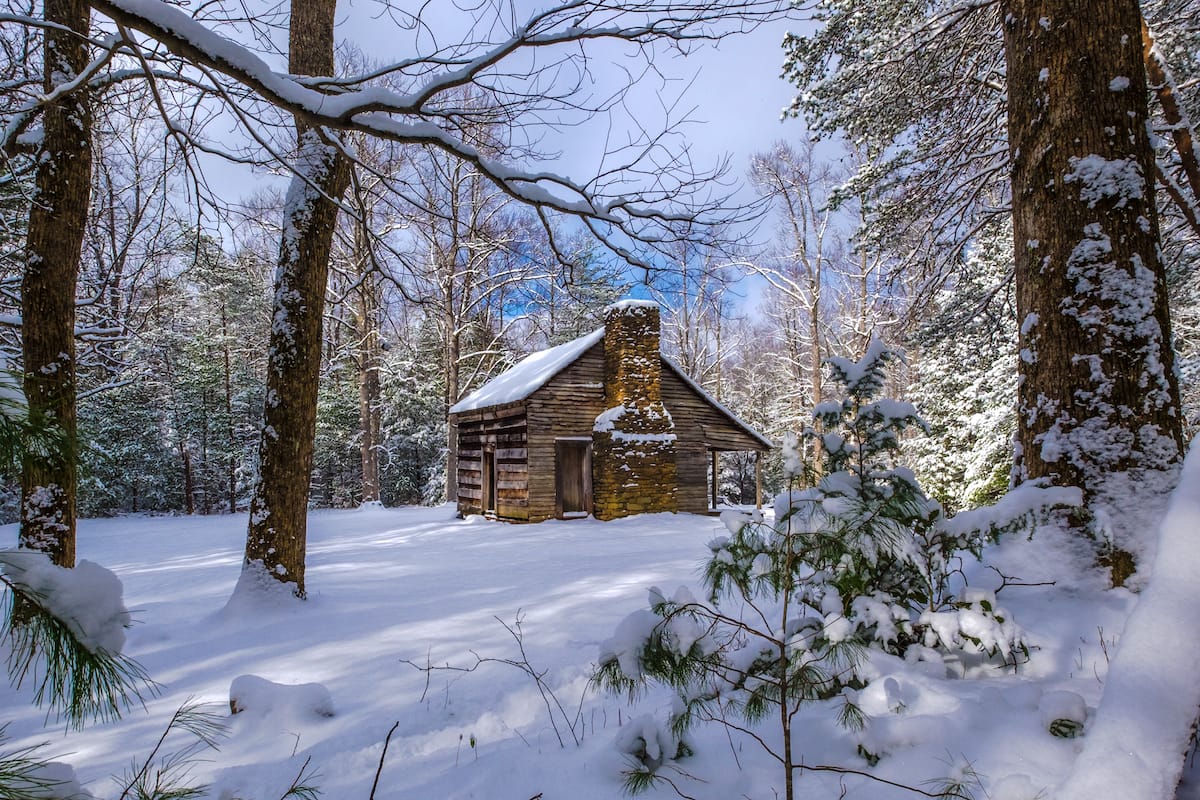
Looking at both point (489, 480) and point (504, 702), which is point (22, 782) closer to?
point (504, 702)

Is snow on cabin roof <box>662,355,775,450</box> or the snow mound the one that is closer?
the snow mound

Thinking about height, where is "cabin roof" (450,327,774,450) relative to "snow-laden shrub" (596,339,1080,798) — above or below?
above

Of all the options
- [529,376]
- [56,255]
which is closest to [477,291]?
[529,376]

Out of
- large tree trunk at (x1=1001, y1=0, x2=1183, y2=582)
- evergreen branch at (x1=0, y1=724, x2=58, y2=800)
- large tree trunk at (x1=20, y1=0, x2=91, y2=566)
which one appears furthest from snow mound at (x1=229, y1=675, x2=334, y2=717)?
large tree trunk at (x1=1001, y1=0, x2=1183, y2=582)

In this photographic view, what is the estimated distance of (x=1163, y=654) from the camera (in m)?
1.25

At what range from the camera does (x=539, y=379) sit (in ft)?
46.2

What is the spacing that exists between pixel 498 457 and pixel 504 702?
1240 cm

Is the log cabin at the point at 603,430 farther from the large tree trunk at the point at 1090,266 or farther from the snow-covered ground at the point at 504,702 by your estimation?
the large tree trunk at the point at 1090,266

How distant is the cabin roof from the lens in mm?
14227

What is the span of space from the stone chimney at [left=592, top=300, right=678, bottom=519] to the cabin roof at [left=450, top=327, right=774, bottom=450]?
79 centimetres

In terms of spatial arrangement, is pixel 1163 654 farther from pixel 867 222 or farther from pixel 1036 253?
pixel 867 222

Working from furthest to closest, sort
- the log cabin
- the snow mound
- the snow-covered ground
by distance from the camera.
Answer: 1. the log cabin
2. the snow mound
3. the snow-covered ground

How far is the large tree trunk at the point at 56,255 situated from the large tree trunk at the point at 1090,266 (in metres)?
7.14

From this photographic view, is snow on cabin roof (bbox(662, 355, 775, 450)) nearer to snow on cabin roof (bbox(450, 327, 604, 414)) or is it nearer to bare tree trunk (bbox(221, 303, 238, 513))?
snow on cabin roof (bbox(450, 327, 604, 414))
